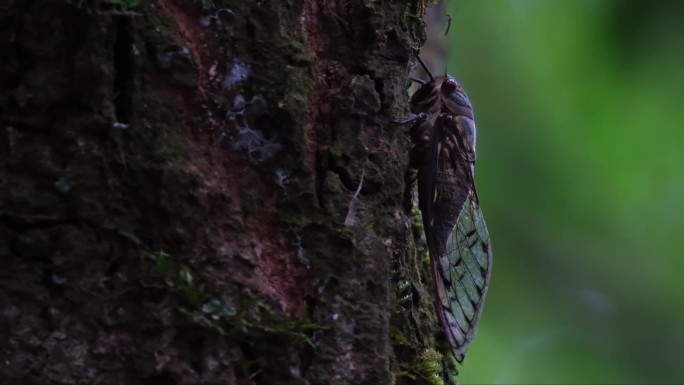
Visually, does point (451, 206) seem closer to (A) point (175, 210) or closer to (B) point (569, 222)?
(A) point (175, 210)

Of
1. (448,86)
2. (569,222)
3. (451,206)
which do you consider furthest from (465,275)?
(569,222)

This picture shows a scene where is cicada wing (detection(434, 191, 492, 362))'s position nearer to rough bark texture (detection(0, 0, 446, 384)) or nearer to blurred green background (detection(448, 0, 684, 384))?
rough bark texture (detection(0, 0, 446, 384))

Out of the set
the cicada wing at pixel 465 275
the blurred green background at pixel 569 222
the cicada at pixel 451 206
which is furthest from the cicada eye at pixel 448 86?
the blurred green background at pixel 569 222

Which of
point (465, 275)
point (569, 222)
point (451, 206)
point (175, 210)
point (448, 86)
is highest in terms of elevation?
point (569, 222)

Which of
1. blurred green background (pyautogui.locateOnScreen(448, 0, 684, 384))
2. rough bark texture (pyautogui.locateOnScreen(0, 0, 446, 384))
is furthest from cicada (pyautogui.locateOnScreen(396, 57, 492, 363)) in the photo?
blurred green background (pyautogui.locateOnScreen(448, 0, 684, 384))

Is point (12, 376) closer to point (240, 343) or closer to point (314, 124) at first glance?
point (240, 343)

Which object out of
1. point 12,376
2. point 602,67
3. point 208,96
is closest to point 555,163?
point 602,67

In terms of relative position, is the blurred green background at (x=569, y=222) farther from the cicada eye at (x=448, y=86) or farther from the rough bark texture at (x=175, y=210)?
the rough bark texture at (x=175, y=210)
